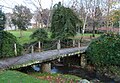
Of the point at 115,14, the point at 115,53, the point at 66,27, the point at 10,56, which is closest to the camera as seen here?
the point at 10,56

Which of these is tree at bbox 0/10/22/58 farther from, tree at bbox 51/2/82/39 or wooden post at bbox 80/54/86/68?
tree at bbox 51/2/82/39

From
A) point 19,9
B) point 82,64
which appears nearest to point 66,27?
point 82,64

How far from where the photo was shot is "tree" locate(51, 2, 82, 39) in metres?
27.7

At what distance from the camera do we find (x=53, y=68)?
77.7 feet

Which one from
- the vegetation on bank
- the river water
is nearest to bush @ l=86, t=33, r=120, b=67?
the vegetation on bank

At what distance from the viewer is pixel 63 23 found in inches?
1105

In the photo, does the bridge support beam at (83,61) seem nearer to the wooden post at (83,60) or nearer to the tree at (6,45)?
the wooden post at (83,60)

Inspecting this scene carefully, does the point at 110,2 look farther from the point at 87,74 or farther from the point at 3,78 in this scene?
the point at 3,78

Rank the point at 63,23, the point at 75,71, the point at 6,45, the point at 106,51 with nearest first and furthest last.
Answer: the point at 6,45 < the point at 106,51 < the point at 75,71 < the point at 63,23

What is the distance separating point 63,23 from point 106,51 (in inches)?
352

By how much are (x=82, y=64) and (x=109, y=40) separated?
4731mm

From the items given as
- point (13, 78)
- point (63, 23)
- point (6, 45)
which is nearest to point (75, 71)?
point (6, 45)

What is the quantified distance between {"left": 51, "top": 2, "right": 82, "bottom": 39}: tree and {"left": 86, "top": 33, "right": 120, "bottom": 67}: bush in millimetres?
5939

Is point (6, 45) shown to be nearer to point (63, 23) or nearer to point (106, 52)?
point (106, 52)
